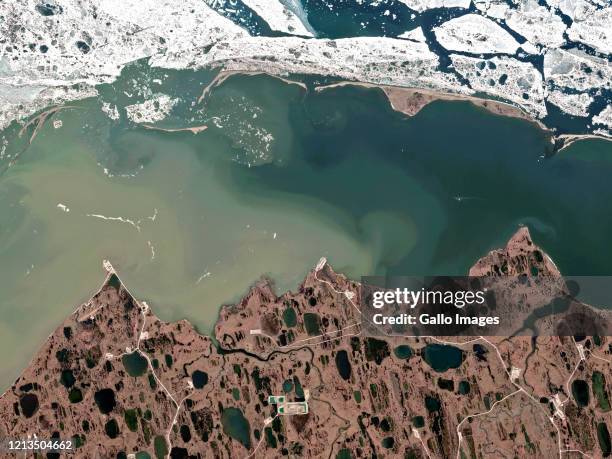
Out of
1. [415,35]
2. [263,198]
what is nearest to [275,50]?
[415,35]

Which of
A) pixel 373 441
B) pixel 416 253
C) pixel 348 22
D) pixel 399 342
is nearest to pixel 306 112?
A: pixel 348 22

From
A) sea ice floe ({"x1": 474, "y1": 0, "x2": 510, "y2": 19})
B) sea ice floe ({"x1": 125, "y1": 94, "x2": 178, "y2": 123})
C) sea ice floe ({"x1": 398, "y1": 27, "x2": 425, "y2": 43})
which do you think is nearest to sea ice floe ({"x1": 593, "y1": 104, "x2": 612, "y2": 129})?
sea ice floe ({"x1": 474, "y1": 0, "x2": 510, "y2": 19})

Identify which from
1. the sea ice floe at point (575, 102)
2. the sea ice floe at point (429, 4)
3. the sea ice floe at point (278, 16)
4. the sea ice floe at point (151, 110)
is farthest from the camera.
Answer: the sea ice floe at point (429, 4)

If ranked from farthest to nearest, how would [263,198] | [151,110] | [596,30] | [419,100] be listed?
[596,30], [419,100], [151,110], [263,198]

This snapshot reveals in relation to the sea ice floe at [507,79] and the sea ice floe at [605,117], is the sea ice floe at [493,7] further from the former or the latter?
the sea ice floe at [605,117]

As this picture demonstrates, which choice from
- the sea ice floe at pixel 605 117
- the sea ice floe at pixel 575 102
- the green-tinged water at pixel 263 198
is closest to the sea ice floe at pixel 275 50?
the sea ice floe at pixel 575 102

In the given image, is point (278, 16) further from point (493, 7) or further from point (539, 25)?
point (539, 25)

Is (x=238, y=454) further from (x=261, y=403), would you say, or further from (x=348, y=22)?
(x=348, y=22)
